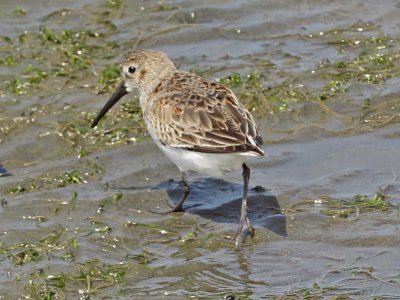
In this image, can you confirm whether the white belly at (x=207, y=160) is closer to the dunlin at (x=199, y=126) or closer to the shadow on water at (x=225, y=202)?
the dunlin at (x=199, y=126)

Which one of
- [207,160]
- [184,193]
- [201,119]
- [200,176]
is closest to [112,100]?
[200,176]

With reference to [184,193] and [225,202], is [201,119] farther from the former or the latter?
[225,202]

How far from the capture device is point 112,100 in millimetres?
10352

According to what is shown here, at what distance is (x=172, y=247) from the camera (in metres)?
8.59

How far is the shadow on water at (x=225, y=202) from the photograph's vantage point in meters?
8.97

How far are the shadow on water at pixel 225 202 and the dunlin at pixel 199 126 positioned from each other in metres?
0.24

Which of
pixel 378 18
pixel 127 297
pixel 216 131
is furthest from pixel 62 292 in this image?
pixel 378 18

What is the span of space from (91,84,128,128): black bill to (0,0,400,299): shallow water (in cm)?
25

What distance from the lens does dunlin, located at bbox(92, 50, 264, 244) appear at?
861 cm

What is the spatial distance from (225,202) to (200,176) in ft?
2.25

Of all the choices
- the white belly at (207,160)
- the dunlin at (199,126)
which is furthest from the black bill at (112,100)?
the white belly at (207,160)

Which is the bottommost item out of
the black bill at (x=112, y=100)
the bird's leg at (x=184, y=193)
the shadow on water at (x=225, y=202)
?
the shadow on water at (x=225, y=202)

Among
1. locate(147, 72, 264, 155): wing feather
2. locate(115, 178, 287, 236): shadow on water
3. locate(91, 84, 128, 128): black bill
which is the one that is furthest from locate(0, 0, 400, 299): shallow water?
locate(147, 72, 264, 155): wing feather

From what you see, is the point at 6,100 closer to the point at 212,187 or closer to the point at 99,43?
the point at 99,43
